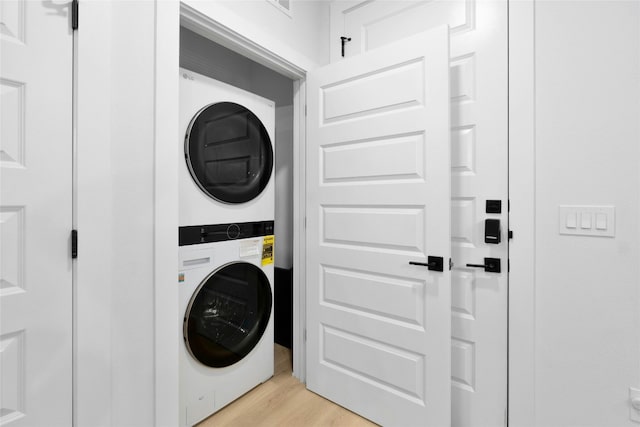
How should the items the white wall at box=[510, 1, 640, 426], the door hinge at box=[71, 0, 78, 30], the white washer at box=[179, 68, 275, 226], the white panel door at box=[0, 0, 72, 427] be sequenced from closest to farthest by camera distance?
the white panel door at box=[0, 0, 72, 427] → the door hinge at box=[71, 0, 78, 30] → the white wall at box=[510, 1, 640, 426] → the white washer at box=[179, 68, 275, 226]

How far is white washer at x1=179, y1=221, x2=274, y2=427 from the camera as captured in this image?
1.50 metres

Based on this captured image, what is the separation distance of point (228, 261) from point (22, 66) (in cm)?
114

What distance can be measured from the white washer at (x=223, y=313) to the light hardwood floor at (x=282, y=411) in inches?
2.3

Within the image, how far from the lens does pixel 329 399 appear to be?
179cm

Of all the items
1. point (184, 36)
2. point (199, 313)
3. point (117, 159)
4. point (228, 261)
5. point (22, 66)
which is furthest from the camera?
point (184, 36)

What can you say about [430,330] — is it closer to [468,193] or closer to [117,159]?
[468,193]

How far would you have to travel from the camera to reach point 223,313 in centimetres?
168

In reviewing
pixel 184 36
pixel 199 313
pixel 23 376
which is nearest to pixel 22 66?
pixel 23 376

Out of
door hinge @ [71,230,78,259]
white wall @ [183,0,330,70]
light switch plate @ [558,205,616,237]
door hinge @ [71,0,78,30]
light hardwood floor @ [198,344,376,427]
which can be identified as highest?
white wall @ [183,0,330,70]

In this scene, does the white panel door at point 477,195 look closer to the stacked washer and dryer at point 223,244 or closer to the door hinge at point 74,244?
the stacked washer and dryer at point 223,244

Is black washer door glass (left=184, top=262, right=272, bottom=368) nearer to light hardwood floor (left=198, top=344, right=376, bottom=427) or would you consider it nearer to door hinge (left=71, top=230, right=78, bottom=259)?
light hardwood floor (left=198, top=344, right=376, bottom=427)

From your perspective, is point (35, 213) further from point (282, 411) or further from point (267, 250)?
point (282, 411)

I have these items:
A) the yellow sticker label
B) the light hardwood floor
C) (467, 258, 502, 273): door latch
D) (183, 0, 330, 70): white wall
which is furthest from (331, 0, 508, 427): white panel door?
the yellow sticker label

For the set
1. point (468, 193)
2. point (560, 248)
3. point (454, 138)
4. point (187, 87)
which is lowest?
point (560, 248)
